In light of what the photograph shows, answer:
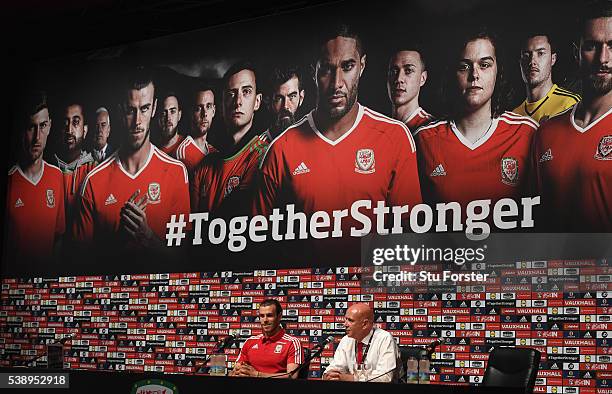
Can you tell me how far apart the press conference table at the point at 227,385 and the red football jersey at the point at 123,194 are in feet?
10.7

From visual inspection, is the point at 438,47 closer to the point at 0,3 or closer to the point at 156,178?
the point at 156,178

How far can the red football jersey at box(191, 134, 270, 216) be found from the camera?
263 inches

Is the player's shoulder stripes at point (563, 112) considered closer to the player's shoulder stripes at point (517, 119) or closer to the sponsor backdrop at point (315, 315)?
the player's shoulder stripes at point (517, 119)

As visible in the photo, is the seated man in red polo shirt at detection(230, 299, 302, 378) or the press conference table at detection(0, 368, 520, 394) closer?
the press conference table at detection(0, 368, 520, 394)

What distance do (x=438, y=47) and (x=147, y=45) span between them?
8.87ft

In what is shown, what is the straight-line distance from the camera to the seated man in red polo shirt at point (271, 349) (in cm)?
519

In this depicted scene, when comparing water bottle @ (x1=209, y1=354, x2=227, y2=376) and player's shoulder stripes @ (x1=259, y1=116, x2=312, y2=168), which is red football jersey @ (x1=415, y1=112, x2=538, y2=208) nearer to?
player's shoulder stripes @ (x1=259, y1=116, x2=312, y2=168)

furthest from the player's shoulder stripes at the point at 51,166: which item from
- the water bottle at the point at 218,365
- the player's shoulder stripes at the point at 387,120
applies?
the water bottle at the point at 218,365

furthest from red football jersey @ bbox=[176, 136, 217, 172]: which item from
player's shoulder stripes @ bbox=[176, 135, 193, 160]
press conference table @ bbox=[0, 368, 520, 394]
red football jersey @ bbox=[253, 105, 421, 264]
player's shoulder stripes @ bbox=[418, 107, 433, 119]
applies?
press conference table @ bbox=[0, 368, 520, 394]

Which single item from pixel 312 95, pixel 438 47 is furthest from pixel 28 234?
pixel 438 47

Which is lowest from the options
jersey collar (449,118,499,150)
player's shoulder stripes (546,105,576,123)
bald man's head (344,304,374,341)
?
bald man's head (344,304,374,341)

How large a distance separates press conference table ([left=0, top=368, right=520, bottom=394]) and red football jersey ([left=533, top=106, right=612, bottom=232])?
2545 millimetres

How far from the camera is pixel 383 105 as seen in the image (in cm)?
620

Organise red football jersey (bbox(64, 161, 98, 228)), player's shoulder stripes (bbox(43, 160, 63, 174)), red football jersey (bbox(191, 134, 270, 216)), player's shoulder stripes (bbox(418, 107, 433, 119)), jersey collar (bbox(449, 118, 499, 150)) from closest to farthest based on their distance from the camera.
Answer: jersey collar (bbox(449, 118, 499, 150))
player's shoulder stripes (bbox(418, 107, 433, 119))
red football jersey (bbox(191, 134, 270, 216))
red football jersey (bbox(64, 161, 98, 228))
player's shoulder stripes (bbox(43, 160, 63, 174))
